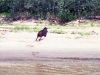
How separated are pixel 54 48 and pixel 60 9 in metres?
11.8

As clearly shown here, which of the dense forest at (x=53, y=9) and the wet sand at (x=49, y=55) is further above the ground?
the dense forest at (x=53, y=9)

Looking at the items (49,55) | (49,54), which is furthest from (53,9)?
(49,55)

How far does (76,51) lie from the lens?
41.7 feet

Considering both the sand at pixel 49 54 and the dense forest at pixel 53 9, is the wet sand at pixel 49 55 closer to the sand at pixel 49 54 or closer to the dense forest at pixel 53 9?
the sand at pixel 49 54

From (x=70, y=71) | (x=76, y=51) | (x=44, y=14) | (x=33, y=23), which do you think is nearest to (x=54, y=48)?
(x=76, y=51)

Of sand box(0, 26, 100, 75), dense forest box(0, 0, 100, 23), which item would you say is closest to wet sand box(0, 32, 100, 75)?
sand box(0, 26, 100, 75)

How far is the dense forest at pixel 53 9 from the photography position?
2423cm

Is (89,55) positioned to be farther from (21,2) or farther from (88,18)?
(21,2)

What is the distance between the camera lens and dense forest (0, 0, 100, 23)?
24.2 meters

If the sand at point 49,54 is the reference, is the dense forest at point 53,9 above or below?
above

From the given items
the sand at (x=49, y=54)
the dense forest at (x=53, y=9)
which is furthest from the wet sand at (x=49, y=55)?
the dense forest at (x=53, y=9)

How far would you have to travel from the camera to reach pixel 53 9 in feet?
82.6

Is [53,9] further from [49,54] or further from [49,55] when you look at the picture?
[49,55]

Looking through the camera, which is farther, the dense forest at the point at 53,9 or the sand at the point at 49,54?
the dense forest at the point at 53,9
